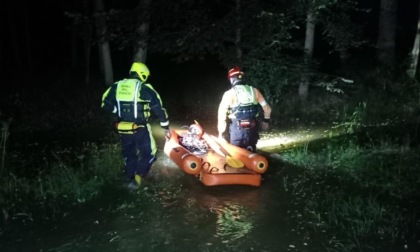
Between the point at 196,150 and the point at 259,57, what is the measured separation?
3978 mm

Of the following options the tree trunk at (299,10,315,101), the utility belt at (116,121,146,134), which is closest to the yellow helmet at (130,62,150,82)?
the utility belt at (116,121,146,134)

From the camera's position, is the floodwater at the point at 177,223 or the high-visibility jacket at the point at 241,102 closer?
the floodwater at the point at 177,223

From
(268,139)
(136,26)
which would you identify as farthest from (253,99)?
(136,26)

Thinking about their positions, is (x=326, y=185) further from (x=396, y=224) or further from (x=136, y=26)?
(x=136, y=26)

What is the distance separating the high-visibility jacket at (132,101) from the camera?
7.29m

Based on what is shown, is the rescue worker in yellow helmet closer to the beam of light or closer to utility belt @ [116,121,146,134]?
utility belt @ [116,121,146,134]

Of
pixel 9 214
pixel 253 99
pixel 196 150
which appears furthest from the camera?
pixel 196 150

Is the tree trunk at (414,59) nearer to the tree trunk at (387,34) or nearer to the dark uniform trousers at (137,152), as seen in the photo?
the tree trunk at (387,34)

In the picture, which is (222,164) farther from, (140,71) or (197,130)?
(140,71)

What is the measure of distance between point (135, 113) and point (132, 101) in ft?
0.64

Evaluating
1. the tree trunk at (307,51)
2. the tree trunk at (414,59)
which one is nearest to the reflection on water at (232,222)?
the tree trunk at (307,51)

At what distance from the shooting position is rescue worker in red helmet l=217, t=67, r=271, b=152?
807cm

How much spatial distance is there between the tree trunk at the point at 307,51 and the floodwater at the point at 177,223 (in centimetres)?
480

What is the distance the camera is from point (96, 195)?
23.7 ft
